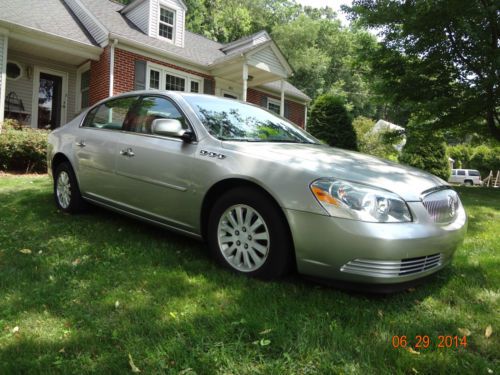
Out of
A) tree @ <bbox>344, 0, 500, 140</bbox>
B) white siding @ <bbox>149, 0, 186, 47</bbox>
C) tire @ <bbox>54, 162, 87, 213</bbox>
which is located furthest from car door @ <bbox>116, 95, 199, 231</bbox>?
white siding @ <bbox>149, 0, 186, 47</bbox>

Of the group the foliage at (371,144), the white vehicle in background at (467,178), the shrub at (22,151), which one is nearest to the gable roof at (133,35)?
the shrub at (22,151)

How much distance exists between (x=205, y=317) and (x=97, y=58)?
463 inches

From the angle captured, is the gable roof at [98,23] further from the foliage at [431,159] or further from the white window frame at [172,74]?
the foliage at [431,159]

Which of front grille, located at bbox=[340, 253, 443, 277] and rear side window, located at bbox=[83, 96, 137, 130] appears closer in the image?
front grille, located at bbox=[340, 253, 443, 277]

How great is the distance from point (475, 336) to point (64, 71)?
550 inches

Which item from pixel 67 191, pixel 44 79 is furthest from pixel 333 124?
pixel 67 191

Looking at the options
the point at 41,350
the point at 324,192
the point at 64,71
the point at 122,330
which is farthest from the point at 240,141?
the point at 64,71

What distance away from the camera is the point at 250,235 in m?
2.87

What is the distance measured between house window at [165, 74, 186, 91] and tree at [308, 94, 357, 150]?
4680 millimetres

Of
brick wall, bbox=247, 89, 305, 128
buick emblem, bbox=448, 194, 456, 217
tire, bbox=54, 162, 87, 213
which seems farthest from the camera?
brick wall, bbox=247, 89, 305, 128

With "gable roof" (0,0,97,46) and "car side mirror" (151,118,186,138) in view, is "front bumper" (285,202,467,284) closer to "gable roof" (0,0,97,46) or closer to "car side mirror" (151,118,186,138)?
"car side mirror" (151,118,186,138)

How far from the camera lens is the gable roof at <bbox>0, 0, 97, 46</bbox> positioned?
10703 mm

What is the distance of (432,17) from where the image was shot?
8984 mm

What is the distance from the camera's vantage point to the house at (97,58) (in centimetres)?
1138
